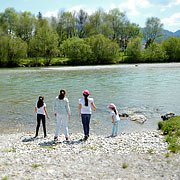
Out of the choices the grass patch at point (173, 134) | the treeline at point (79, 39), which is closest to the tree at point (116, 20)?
the treeline at point (79, 39)

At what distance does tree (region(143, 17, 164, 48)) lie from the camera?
127 meters

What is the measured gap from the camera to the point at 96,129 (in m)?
14.6

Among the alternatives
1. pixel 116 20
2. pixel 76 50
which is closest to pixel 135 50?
pixel 116 20

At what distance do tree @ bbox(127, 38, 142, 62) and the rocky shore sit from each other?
98.4m

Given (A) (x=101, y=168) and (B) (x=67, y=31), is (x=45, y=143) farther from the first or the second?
(B) (x=67, y=31)

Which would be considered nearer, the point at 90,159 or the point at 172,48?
the point at 90,159

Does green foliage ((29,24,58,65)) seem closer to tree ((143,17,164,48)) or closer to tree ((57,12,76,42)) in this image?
tree ((57,12,76,42))

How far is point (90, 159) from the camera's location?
8.81m

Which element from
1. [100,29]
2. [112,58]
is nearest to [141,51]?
[112,58]

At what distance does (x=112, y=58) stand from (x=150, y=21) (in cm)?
4183

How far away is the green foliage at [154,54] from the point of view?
356ft

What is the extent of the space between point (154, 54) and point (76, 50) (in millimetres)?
39817

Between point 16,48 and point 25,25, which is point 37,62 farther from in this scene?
point 25,25

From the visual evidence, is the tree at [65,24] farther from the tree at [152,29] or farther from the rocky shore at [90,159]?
the rocky shore at [90,159]
